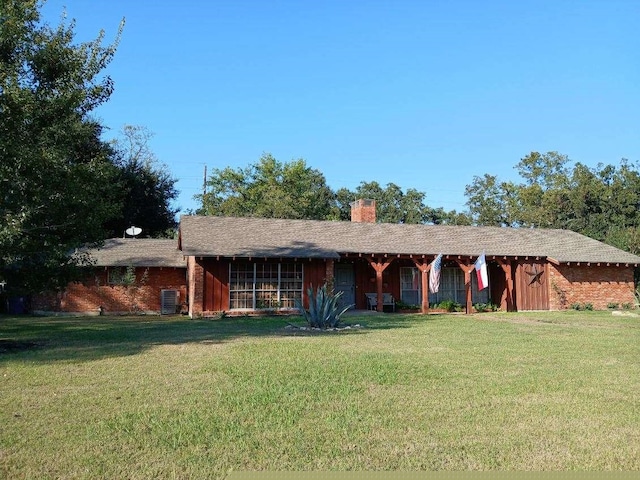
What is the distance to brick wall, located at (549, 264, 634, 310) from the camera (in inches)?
1001

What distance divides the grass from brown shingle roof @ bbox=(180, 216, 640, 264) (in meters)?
10.3

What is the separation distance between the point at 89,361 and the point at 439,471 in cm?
673

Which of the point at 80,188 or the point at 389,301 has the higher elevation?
the point at 80,188

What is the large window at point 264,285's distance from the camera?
2147 centimetres

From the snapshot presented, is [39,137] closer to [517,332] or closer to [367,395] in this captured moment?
[367,395]

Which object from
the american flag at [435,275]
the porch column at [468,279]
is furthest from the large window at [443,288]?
the american flag at [435,275]

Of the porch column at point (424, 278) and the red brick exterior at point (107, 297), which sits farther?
the porch column at point (424, 278)

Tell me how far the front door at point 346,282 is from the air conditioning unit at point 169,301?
6.78 metres

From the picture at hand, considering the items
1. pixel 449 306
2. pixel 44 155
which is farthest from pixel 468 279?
pixel 44 155

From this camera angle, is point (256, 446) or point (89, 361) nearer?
point (256, 446)

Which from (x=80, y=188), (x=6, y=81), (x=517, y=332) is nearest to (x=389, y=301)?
(x=517, y=332)

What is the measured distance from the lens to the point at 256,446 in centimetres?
470

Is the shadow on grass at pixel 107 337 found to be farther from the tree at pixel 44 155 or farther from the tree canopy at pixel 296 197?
the tree canopy at pixel 296 197

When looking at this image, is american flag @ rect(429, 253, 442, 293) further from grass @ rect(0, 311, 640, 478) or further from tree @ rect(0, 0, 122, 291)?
tree @ rect(0, 0, 122, 291)
